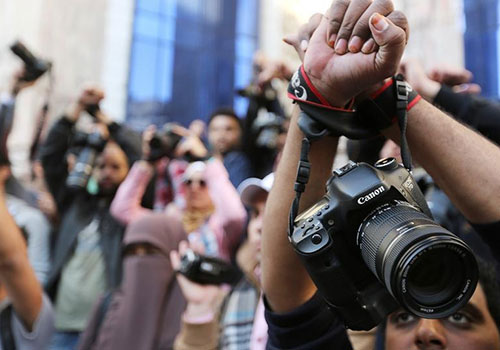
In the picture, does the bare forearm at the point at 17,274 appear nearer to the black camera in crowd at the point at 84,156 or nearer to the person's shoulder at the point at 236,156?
the black camera in crowd at the point at 84,156

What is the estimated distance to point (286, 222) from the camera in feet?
3.03

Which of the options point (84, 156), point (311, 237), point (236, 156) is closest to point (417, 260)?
point (311, 237)

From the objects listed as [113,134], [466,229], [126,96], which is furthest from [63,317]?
[126,96]

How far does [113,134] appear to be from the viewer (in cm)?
297

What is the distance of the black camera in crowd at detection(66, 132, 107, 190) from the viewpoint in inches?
96.0

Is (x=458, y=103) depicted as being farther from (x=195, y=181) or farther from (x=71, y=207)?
(x=71, y=207)

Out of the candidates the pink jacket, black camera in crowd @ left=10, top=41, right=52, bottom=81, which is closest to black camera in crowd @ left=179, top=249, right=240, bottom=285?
the pink jacket

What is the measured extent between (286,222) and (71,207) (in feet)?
7.02

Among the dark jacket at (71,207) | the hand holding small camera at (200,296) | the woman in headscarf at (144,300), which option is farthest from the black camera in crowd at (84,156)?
the hand holding small camera at (200,296)

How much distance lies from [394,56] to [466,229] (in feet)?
3.66

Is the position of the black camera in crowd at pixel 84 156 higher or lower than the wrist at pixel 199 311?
higher

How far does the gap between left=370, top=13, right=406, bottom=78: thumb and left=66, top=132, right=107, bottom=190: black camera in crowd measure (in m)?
1.93

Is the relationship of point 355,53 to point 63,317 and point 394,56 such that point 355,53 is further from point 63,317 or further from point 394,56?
point 63,317

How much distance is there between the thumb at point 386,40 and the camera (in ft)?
2.34
